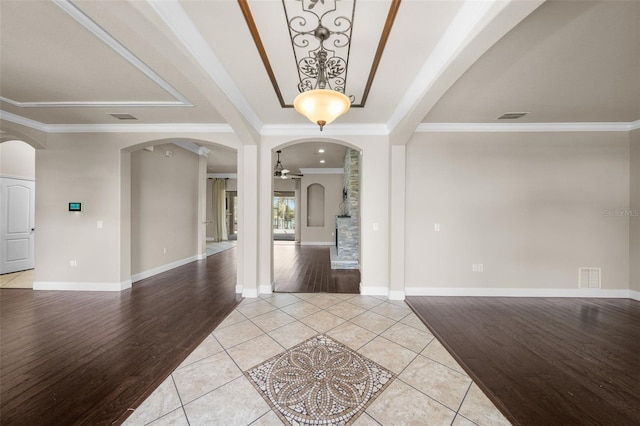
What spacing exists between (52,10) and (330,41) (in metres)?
2.10

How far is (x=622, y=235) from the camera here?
3936 mm

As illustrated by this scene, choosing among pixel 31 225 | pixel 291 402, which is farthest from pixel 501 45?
pixel 31 225

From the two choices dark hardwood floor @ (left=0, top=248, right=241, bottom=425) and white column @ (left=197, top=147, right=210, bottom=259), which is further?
white column @ (left=197, top=147, right=210, bottom=259)

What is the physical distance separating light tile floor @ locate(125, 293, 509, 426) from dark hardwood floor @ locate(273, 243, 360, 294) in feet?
2.56

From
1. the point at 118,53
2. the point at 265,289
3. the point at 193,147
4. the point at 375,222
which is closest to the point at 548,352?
the point at 375,222

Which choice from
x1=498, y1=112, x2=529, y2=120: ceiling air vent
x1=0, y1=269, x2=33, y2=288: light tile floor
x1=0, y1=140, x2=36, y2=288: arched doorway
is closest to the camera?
x1=498, y1=112, x2=529, y2=120: ceiling air vent

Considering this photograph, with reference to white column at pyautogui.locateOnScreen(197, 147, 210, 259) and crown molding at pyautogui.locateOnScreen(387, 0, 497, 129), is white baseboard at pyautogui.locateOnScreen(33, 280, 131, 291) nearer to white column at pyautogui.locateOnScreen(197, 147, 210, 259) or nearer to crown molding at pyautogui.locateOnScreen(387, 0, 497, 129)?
white column at pyautogui.locateOnScreen(197, 147, 210, 259)

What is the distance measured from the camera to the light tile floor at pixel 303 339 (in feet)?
5.44

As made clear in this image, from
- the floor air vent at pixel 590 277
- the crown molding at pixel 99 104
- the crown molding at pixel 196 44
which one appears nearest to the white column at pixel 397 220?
the crown molding at pixel 196 44

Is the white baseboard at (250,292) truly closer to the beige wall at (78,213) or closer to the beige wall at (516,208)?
the beige wall at (78,213)

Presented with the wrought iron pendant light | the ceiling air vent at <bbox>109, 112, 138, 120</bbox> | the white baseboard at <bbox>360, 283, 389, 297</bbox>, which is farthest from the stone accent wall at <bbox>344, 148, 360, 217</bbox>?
the ceiling air vent at <bbox>109, 112, 138, 120</bbox>

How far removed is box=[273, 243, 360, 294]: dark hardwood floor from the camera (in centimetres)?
436

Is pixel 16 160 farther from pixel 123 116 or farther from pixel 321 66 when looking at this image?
pixel 321 66

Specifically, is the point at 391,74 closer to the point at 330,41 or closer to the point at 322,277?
the point at 330,41
